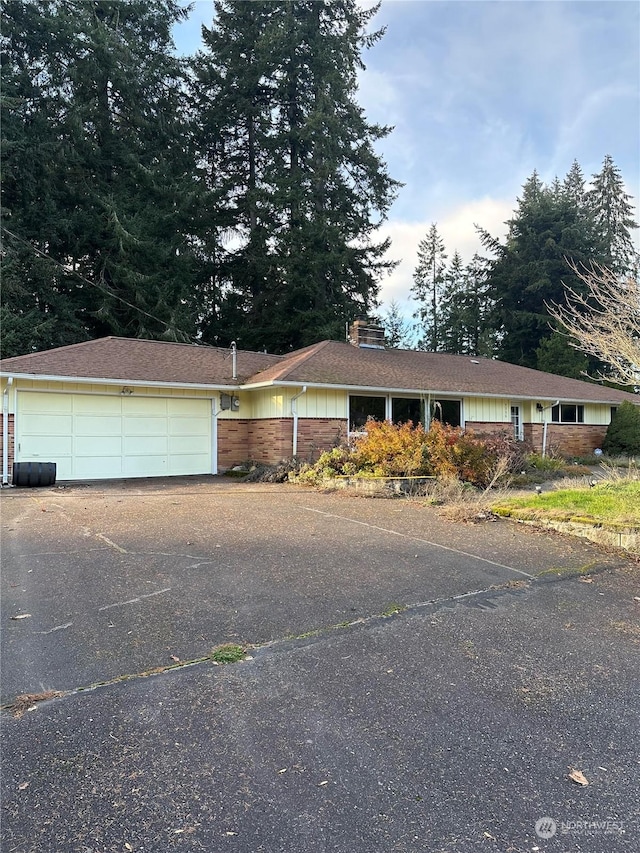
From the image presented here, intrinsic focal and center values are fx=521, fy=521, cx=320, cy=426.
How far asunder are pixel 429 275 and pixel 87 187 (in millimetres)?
27291

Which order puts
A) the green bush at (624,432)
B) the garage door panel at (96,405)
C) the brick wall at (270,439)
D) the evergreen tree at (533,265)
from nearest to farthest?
the garage door panel at (96,405) → the brick wall at (270,439) → the green bush at (624,432) → the evergreen tree at (533,265)

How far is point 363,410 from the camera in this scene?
15.8m

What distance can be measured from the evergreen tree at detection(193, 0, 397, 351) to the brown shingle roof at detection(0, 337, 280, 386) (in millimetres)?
9463

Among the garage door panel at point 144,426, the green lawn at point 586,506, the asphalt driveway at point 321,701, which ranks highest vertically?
the garage door panel at point 144,426

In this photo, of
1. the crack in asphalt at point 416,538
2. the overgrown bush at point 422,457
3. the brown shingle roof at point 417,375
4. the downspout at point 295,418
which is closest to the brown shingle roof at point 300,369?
the brown shingle roof at point 417,375

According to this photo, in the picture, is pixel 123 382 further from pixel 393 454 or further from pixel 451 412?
pixel 451 412

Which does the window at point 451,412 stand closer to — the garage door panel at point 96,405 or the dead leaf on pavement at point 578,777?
the garage door panel at point 96,405

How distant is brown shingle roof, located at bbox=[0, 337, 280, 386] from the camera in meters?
12.9

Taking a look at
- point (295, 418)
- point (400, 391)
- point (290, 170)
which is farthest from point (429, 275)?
point (295, 418)

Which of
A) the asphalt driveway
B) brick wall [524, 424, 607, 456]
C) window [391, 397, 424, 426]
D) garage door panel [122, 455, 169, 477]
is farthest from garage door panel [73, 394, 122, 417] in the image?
brick wall [524, 424, 607, 456]

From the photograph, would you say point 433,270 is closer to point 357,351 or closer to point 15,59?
point 357,351

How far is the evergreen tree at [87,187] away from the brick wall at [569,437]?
15.3 meters

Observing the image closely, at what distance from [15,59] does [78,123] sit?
414 centimetres

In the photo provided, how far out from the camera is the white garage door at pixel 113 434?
12828 millimetres
